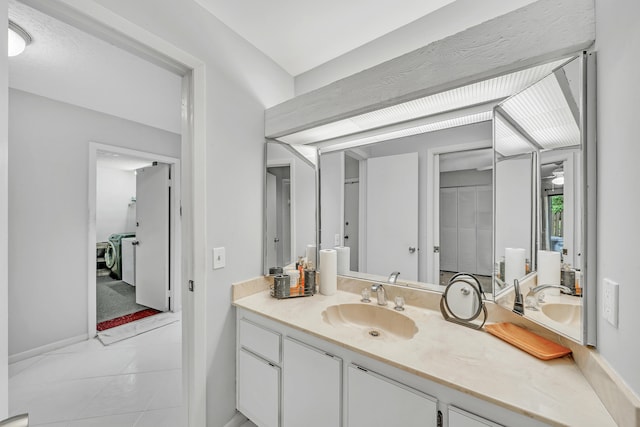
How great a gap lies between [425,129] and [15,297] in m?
3.70

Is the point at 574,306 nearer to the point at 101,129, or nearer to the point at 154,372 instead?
the point at 154,372

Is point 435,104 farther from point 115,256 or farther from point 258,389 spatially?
point 115,256

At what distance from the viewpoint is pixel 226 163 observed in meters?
1.49

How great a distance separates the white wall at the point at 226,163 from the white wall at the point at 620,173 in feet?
5.24

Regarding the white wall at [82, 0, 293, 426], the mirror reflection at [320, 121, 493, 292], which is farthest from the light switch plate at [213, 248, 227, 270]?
the mirror reflection at [320, 121, 493, 292]

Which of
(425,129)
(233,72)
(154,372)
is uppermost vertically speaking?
(233,72)

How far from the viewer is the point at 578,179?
32.3 inches

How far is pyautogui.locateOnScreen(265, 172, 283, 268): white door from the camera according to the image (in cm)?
175

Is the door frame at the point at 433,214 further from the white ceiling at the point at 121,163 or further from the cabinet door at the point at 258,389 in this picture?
the white ceiling at the point at 121,163

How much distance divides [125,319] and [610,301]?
13.7ft

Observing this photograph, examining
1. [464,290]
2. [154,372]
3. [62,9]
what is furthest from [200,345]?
[62,9]

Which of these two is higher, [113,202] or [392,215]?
[113,202]

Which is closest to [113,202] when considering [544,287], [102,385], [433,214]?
[102,385]

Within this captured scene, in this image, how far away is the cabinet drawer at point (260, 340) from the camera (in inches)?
50.3
